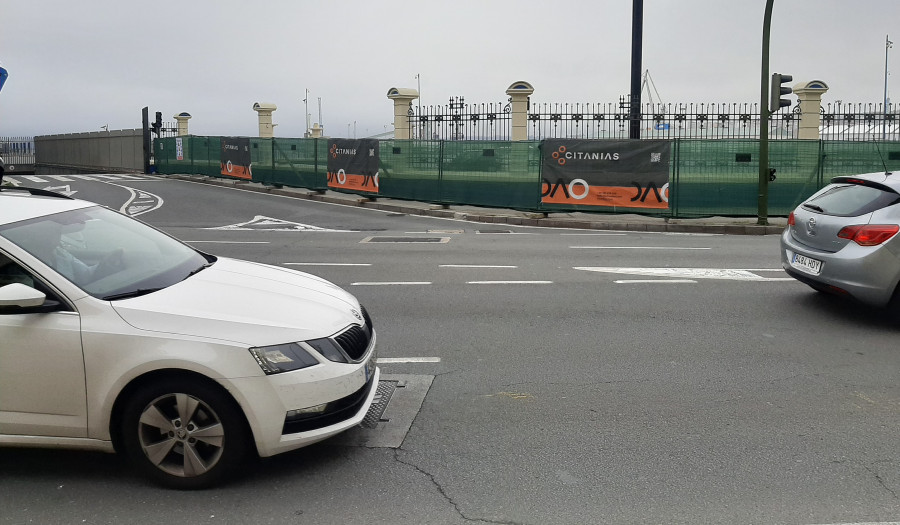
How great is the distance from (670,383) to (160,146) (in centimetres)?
3425

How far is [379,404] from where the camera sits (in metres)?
5.69

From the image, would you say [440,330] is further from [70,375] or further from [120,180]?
[120,180]

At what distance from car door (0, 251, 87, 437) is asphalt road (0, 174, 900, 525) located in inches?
14.3

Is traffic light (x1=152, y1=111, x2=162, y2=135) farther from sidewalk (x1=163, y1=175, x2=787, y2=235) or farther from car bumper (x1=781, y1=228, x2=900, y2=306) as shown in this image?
car bumper (x1=781, y1=228, x2=900, y2=306)

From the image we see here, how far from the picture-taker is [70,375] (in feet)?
14.1

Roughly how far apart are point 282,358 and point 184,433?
2.04ft

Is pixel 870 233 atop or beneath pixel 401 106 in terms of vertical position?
beneath

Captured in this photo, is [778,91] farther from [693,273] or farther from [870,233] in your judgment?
[870,233]

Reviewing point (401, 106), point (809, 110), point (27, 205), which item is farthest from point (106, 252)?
A: point (809, 110)

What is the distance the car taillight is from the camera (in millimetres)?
7871

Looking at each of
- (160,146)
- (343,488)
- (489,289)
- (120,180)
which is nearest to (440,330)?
(489,289)

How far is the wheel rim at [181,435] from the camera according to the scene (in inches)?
168

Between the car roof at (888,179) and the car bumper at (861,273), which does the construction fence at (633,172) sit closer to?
the car roof at (888,179)

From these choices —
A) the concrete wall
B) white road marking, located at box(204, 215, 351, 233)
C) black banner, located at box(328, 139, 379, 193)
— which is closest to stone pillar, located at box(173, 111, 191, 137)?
the concrete wall
